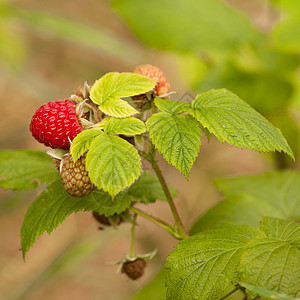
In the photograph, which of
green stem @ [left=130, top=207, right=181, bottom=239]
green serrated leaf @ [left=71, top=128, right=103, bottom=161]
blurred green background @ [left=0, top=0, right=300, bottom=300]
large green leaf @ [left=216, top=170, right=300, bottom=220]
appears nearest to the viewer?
green serrated leaf @ [left=71, top=128, right=103, bottom=161]

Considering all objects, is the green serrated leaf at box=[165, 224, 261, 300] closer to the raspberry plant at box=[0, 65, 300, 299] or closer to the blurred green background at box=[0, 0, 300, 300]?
the raspberry plant at box=[0, 65, 300, 299]

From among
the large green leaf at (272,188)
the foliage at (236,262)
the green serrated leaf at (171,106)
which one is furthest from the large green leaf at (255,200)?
the green serrated leaf at (171,106)

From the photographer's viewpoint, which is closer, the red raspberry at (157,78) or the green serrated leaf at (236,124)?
the green serrated leaf at (236,124)

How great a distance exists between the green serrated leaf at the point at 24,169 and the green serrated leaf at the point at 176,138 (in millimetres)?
401

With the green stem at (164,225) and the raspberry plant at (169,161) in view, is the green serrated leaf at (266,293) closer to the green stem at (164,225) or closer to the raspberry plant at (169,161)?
the raspberry plant at (169,161)

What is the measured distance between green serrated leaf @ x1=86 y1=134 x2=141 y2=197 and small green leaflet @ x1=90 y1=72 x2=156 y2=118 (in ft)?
0.26

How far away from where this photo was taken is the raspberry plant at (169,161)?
0.88 metres

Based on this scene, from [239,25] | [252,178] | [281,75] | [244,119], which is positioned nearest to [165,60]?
[239,25]

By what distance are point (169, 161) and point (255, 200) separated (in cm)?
54

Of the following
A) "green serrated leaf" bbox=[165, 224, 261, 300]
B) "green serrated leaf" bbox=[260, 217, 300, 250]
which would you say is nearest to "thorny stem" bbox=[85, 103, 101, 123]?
"green serrated leaf" bbox=[165, 224, 261, 300]

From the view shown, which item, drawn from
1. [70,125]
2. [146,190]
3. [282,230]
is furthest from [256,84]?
[70,125]

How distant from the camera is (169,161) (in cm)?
90

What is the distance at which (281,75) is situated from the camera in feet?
7.38

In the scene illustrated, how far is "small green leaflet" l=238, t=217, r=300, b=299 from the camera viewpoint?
85cm
